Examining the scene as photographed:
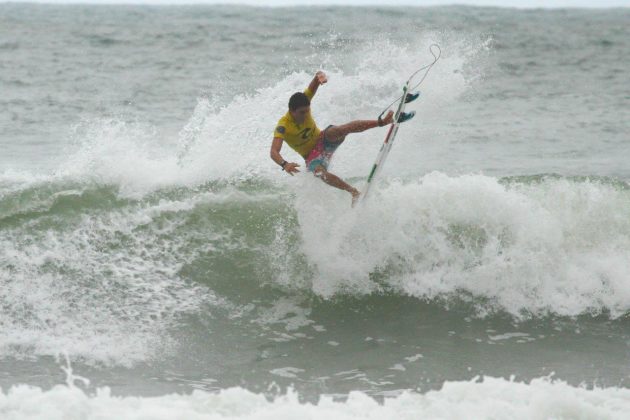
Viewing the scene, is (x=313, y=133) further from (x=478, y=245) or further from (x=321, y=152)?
(x=478, y=245)

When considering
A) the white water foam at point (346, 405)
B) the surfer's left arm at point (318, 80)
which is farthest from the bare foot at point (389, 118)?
the white water foam at point (346, 405)

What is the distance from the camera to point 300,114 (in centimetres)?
860

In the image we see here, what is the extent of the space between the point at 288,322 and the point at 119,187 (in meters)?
3.43

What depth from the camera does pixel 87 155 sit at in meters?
11.3

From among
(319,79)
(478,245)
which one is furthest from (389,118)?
(478,245)

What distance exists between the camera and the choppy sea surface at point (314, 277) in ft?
22.0

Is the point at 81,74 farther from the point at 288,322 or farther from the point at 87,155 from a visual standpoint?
the point at 288,322

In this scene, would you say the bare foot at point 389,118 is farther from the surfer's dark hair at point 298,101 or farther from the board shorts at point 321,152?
the surfer's dark hair at point 298,101

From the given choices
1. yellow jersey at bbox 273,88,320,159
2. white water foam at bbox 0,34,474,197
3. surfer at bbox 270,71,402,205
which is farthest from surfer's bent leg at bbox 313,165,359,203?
white water foam at bbox 0,34,474,197

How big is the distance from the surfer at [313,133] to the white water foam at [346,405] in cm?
319

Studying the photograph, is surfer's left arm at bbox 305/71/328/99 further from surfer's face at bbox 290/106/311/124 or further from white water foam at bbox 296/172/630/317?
white water foam at bbox 296/172/630/317

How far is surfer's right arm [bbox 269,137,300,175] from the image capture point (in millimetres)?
8039

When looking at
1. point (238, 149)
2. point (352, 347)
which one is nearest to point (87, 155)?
point (238, 149)

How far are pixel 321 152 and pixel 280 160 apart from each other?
2.70ft
